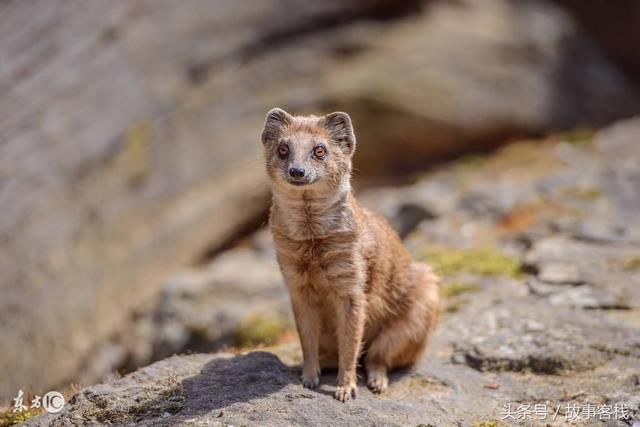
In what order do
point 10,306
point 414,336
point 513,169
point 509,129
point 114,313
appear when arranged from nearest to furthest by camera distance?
point 414,336 < point 10,306 < point 114,313 < point 513,169 < point 509,129

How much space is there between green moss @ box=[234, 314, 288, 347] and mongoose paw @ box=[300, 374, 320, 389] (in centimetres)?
366

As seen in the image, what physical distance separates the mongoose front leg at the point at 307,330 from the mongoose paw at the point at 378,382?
61 cm

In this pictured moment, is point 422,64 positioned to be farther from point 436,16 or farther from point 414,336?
point 414,336

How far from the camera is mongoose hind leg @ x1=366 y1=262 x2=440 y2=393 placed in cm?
726

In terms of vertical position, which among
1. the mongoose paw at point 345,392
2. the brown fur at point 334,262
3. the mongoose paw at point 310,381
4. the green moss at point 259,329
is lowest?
the green moss at point 259,329

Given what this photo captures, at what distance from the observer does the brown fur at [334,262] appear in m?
6.66

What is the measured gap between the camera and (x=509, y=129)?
612 inches

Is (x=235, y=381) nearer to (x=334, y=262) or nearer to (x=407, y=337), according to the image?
(x=334, y=262)

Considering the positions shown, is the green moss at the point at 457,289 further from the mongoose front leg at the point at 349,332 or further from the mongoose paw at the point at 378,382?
the mongoose front leg at the point at 349,332

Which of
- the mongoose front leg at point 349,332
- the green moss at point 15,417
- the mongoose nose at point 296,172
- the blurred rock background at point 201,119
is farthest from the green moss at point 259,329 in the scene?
the mongoose nose at point 296,172

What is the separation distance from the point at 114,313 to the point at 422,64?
8.57 metres

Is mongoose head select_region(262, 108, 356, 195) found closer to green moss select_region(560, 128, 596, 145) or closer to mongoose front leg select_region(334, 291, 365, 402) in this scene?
mongoose front leg select_region(334, 291, 365, 402)

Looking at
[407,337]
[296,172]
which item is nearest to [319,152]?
[296,172]

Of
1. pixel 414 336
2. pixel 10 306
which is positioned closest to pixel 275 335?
pixel 414 336
